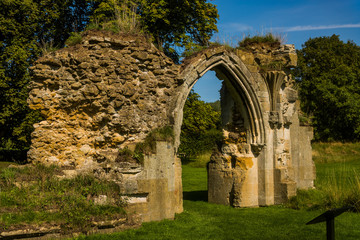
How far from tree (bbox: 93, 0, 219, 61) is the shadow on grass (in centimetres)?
691

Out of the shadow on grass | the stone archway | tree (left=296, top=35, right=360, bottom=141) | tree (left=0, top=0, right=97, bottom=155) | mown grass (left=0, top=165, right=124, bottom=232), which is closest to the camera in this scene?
mown grass (left=0, top=165, right=124, bottom=232)

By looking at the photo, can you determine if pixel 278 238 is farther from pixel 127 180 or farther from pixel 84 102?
pixel 84 102

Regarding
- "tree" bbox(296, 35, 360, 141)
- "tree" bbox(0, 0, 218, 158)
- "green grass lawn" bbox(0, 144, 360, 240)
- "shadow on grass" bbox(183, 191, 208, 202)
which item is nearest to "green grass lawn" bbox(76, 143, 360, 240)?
"green grass lawn" bbox(0, 144, 360, 240)

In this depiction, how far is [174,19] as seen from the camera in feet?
57.0

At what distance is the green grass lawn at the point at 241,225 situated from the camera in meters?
6.36

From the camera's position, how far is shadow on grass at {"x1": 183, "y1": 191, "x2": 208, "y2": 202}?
10989 millimetres

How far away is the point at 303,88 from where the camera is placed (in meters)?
30.7

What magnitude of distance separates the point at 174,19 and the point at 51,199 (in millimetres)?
13346

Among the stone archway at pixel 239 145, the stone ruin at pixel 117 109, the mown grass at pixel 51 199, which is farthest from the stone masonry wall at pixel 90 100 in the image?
the stone archway at pixel 239 145

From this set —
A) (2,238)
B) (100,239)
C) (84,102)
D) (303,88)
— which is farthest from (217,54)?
(303,88)

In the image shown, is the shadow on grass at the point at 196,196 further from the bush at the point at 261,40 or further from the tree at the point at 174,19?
the tree at the point at 174,19

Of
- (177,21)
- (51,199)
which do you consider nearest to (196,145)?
(177,21)

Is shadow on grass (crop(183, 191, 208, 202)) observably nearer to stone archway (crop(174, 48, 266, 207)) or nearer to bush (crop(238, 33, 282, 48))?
stone archway (crop(174, 48, 266, 207))

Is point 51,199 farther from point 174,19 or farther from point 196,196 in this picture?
point 174,19
